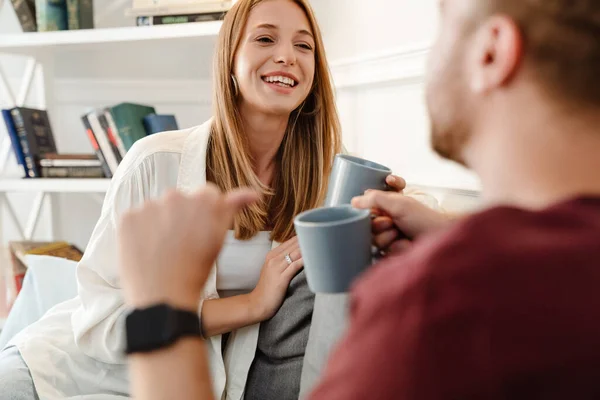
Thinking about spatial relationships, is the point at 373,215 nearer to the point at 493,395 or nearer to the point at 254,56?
the point at 493,395

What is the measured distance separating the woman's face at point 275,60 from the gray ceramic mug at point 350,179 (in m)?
0.63

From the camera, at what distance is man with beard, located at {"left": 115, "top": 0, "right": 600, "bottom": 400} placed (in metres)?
0.42

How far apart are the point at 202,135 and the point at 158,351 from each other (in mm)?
1036

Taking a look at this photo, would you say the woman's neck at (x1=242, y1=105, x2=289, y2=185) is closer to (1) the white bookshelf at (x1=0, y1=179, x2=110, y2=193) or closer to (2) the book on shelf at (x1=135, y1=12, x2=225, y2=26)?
(2) the book on shelf at (x1=135, y1=12, x2=225, y2=26)

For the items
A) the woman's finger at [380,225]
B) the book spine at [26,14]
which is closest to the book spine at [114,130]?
the book spine at [26,14]

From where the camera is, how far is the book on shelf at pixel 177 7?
2.18 m

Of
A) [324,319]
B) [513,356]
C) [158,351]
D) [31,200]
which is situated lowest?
[31,200]

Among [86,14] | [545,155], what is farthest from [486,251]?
[86,14]

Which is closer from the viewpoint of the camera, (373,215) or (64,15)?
(373,215)

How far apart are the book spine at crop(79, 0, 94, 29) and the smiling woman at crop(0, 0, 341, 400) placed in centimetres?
98

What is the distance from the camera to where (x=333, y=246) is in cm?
76

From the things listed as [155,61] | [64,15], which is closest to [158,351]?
[64,15]

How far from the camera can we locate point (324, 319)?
3.18ft

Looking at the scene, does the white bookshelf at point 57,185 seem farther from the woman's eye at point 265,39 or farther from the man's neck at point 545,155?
the man's neck at point 545,155
